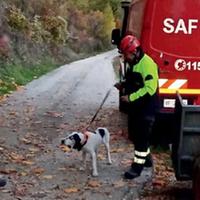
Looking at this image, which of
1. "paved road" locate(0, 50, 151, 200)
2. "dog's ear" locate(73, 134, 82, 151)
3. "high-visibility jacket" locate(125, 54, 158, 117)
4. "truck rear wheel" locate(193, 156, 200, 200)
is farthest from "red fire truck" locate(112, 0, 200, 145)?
"truck rear wheel" locate(193, 156, 200, 200)

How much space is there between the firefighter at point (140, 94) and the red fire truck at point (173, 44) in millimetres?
1495

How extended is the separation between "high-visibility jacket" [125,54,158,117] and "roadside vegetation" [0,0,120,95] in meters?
1.93

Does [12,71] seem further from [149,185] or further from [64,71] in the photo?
[149,185]

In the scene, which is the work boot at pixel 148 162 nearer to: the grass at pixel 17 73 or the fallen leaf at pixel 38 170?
the fallen leaf at pixel 38 170

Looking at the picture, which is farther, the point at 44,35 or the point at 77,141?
the point at 44,35

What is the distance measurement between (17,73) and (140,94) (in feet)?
56.2

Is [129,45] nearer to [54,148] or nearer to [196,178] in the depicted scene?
[196,178]

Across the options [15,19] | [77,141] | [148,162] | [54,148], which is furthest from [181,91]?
[15,19]

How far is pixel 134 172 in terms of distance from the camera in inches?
365

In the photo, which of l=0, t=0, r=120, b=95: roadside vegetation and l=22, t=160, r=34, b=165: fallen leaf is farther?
l=0, t=0, r=120, b=95: roadside vegetation

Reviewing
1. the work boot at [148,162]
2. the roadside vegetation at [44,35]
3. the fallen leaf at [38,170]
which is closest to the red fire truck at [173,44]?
the work boot at [148,162]

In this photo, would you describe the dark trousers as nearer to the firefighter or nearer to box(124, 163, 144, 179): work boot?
the firefighter

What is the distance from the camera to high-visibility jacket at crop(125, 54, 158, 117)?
29.3 ft

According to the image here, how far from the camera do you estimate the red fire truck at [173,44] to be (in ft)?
34.6
